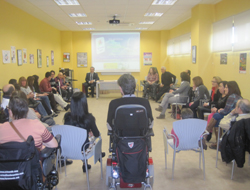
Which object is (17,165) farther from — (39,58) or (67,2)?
(39,58)

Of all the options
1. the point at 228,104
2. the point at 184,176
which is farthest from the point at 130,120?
the point at 228,104

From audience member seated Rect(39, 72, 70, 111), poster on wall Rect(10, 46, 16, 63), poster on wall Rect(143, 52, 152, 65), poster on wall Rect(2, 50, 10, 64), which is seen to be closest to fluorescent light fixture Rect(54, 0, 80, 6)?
poster on wall Rect(10, 46, 16, 63)

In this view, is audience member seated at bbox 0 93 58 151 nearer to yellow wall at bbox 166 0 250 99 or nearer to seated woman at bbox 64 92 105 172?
seated woman at bbox 64 92 105 172

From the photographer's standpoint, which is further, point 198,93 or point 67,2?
point 67,2

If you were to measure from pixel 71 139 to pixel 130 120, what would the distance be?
2.89 feet

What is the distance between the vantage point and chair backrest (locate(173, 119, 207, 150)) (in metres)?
3.06

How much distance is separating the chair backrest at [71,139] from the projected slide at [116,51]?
1062cm

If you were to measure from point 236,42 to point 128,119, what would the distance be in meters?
4.80

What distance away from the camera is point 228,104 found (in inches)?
164

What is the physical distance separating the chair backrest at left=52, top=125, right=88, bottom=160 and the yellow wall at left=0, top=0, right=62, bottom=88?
4.30 m

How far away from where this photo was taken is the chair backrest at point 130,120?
2.35 meters

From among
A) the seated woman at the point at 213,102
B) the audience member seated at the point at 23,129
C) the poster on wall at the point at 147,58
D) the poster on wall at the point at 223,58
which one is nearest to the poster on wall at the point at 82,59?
the poster on wall at the point at 147,58

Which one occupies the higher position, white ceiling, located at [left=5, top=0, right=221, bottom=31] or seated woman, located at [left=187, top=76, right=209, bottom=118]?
white ceiling, located at [left=5, top=0, right=221, bottom=31]

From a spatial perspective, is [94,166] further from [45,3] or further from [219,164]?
[45,3]
